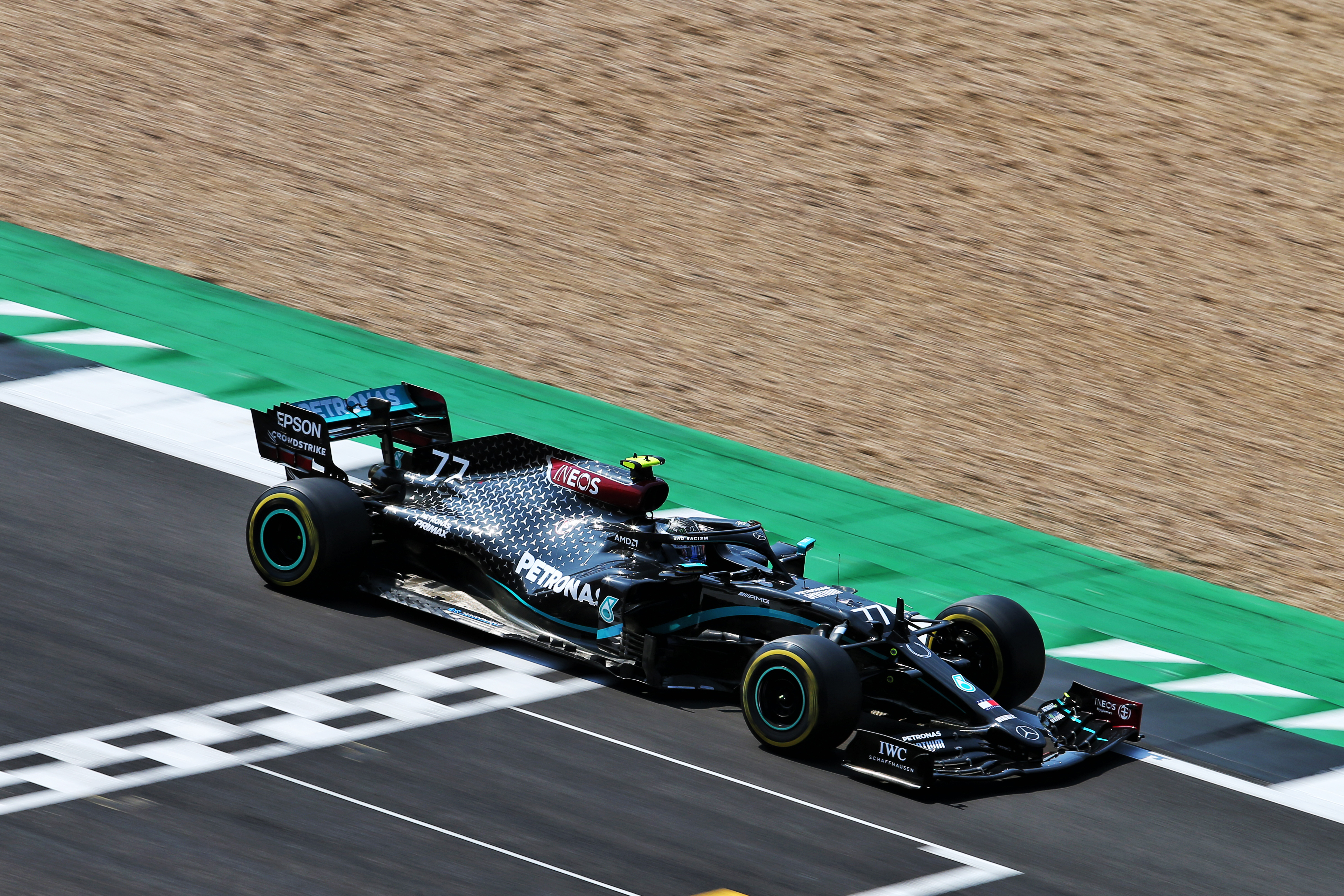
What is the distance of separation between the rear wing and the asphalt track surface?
893 mm

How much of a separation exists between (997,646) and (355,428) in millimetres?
4599

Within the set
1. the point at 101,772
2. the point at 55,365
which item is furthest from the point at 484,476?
the point at 55,365

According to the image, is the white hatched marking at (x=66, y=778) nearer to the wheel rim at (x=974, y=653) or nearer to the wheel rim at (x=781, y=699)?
the wheel rim at (x=781, y=699)

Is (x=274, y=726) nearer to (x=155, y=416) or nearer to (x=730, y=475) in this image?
(x=155, y=416)

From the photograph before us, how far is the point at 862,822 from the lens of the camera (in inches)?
409

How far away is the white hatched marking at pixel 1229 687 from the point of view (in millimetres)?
12945

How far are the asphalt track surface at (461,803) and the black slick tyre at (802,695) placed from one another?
19 cm


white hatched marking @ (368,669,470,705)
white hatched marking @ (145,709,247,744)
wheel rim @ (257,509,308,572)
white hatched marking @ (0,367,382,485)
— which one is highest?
white hatched marking @ (0,367,382,485)

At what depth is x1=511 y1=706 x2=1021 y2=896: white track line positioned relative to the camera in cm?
994

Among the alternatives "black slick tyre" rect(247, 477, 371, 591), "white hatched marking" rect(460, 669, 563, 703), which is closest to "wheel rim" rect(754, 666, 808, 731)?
"white hatched marking" rect(460, 669, 563, 703)

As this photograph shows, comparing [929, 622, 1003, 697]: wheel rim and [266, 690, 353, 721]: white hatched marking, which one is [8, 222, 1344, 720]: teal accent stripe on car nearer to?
[929, 622, 1003, 697]: wheel rim

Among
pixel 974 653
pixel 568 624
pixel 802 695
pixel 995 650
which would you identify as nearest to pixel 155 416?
pixel 568 624

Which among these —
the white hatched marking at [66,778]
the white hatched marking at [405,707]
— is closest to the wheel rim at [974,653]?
the white hatched marking at [405,707]

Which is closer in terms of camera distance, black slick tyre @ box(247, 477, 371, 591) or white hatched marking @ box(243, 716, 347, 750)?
white hatched marking @ box(243, 716, 347, 750)
